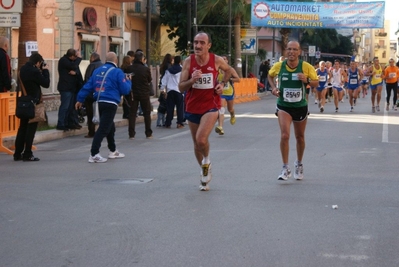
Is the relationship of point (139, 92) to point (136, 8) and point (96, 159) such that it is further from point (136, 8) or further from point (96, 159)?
point (136, 8)

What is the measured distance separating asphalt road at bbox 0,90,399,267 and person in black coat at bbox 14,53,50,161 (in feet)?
0.97

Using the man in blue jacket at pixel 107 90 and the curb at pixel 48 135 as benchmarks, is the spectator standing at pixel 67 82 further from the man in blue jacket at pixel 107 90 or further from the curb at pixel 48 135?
the man in blue jacket at pixel 107 90

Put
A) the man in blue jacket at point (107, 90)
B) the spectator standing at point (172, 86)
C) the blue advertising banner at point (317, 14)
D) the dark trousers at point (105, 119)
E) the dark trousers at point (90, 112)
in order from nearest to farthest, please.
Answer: the dark trousers at point (105, 119) → the man in blue jacket at point (107, 90) → the dark trousers at point (90, 112) → the spectator standing at point (172, 86) → the blue advertising banner at point (317, 14)

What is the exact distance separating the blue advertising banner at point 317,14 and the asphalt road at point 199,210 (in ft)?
92.3

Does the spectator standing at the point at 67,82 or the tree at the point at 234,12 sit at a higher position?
the tree at the point at 234,12

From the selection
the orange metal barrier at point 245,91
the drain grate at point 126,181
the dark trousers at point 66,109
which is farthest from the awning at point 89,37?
the drain grate at point 126,181

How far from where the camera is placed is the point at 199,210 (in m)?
8.70

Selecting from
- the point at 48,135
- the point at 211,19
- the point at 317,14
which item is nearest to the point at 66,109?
the point at 48,135

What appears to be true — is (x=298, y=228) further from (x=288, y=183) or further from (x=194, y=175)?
(x=194, y=175)

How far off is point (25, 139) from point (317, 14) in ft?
103

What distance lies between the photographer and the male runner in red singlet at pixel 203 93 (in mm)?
10016

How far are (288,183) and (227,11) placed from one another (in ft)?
112

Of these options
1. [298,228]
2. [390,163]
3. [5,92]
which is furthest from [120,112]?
[298,228]

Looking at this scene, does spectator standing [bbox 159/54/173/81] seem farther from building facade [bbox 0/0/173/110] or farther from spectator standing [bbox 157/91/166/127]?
building facade [bbox 0/0/173/110]
